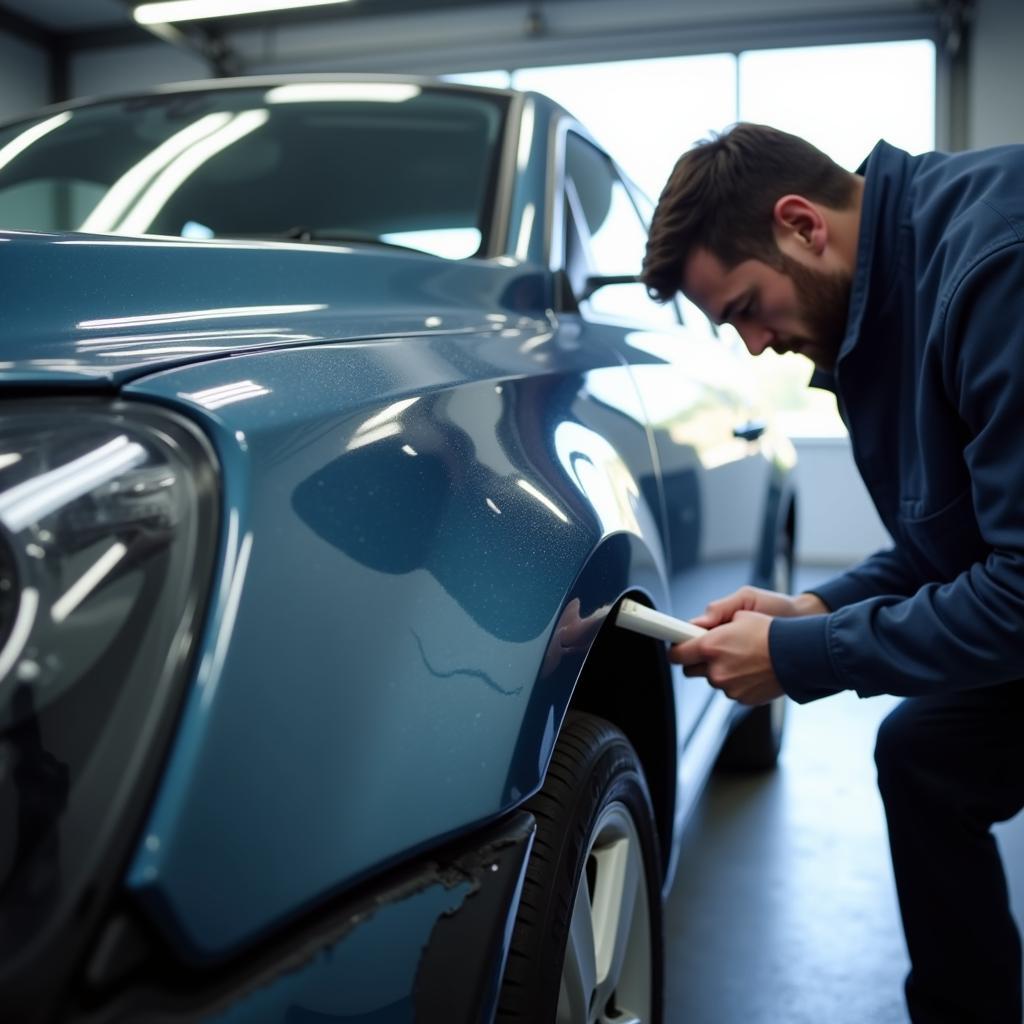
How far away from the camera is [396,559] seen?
0.77 meters

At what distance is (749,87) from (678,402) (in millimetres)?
6369

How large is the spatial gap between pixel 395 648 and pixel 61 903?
264 millimetres

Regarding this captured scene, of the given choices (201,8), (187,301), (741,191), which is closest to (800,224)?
(741,191)

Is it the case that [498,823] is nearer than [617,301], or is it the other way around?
[498,823]

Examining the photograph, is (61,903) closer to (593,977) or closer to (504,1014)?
(504,1014)

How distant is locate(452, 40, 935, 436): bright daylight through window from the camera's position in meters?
7.09

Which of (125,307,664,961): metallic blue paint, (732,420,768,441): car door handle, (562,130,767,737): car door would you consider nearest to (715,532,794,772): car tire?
(732,420,768,441): car door handle

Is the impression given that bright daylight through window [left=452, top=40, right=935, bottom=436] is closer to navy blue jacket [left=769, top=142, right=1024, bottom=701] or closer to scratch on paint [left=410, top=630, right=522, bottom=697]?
navy blue jacket [left=769, top=142, right=1024, bottom=701]

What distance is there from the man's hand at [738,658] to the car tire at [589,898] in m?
0.17

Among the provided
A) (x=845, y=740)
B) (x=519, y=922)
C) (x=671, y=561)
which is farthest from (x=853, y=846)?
(x=519, y=922)

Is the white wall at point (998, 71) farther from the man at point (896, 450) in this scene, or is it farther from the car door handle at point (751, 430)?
the man at point (896, 450)

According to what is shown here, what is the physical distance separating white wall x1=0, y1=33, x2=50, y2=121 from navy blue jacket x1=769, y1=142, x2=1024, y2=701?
339 inches

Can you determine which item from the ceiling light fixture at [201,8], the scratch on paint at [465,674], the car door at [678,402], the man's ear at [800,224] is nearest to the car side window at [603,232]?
the car door at [678,402]

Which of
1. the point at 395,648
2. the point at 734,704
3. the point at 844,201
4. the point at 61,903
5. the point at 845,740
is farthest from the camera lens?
the point at 845,740
